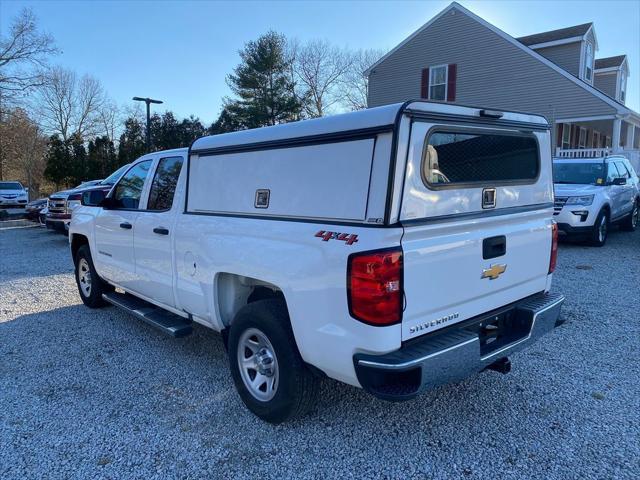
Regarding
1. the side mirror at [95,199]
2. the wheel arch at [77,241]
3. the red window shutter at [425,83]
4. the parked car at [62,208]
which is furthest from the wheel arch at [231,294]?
the red window shutter at [425,83]

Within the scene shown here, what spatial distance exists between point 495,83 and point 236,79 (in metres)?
22.1

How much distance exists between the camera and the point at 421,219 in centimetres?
270

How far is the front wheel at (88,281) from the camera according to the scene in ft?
19.4

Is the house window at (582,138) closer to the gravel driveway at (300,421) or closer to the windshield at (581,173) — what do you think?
the windshield at (581,173)

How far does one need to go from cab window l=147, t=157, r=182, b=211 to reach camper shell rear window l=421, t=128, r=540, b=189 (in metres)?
2.42

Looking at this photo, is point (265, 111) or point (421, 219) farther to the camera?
point (265, 111)

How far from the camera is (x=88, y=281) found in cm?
616

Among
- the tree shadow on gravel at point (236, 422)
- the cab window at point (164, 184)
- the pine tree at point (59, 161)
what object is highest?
the pine tree at point (59, 161)

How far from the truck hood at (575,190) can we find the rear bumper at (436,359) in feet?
24.3

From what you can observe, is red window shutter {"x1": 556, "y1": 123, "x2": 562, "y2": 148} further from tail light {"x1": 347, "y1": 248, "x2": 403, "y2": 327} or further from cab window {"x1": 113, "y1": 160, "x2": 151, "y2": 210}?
tail light {"x1": 347, "y1": 248, "x2": 403, "y2": 327}

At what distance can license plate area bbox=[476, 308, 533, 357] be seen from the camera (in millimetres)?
3214

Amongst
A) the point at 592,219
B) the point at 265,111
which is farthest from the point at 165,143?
the point at 592,219

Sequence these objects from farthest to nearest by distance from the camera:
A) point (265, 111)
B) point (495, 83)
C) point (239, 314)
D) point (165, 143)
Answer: point (265, 111) < point (165, 143) < point (495, 83) < point (239, 314)

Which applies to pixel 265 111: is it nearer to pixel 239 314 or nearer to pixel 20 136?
pixel 20 136
